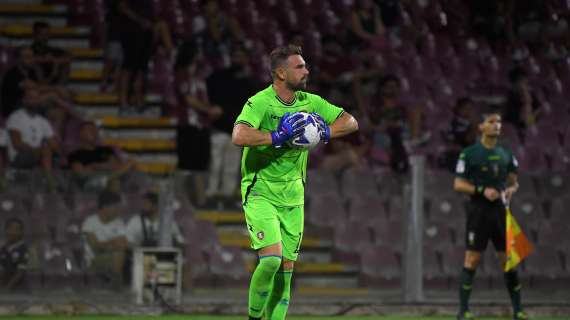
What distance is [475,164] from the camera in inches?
464

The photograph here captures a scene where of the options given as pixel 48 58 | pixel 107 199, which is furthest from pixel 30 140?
pixel 107 199

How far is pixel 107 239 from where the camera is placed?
12305mm

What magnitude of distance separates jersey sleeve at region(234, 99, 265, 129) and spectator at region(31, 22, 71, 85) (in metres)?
7.23

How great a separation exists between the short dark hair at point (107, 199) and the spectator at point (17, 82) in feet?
9.72

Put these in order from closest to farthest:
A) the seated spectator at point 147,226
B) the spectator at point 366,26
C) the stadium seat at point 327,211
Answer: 1. the seated spectator at point 147,226
2. the stadium seat at point 327,211
3. the spectator at point 366,26

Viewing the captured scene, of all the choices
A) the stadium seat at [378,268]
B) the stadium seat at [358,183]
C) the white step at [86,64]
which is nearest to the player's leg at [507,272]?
the stadium seat at [378,268]

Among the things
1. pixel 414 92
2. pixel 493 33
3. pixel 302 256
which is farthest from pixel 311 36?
pixel 302 256

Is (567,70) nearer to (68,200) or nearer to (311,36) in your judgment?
(311,36)

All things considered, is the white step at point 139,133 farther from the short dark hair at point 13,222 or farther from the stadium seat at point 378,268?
the stadium seat at point 378,268

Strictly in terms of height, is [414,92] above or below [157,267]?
above

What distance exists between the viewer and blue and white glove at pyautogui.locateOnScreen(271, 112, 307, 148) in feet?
26.5

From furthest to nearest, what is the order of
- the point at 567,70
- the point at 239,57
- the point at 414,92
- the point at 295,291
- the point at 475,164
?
Result: the point at 567,70 < the point at 414,92 < the point at 239,57 < the point at 295,291 < the point at 475,164

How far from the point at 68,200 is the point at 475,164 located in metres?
4.20

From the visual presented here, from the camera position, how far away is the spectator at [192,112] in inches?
579
